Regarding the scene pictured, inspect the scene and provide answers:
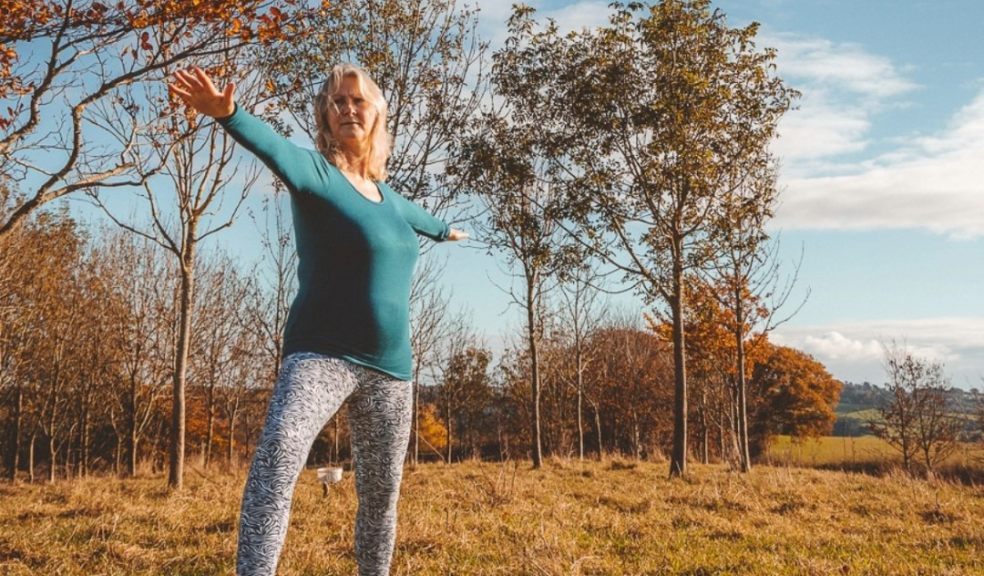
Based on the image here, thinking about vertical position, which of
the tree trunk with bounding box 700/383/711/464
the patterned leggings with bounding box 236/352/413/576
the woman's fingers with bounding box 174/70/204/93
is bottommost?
the tree trunk with bounding box 700/383/711/464

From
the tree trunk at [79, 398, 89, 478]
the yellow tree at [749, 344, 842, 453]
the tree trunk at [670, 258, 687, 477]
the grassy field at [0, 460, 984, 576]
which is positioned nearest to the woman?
the grassy field at [0, 460, 984, 576]

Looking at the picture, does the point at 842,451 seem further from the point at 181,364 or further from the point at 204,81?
the point at 204,81

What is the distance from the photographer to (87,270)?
2231 centimetres

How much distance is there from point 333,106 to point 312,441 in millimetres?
1185

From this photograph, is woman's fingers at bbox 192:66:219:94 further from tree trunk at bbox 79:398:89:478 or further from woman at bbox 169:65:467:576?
tree trunk at bbox 79:398:89:478

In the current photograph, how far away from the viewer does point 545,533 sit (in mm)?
4961

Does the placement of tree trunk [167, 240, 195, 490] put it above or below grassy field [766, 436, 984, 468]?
above

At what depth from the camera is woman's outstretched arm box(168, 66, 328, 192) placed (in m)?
1.72

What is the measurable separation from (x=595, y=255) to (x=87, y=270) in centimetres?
1828

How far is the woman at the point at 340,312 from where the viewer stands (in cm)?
180

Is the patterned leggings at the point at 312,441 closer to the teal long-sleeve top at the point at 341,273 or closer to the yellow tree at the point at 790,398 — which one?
the teal long-sleeve top at the point at 341,273

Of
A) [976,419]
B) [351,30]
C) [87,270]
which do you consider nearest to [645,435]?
[976,419]

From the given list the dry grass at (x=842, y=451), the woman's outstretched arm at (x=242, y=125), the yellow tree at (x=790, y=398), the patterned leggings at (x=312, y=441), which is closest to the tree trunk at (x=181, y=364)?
the patterned leggings at (x=312, y=441)

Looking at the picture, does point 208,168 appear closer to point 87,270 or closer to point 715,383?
point 87,270
